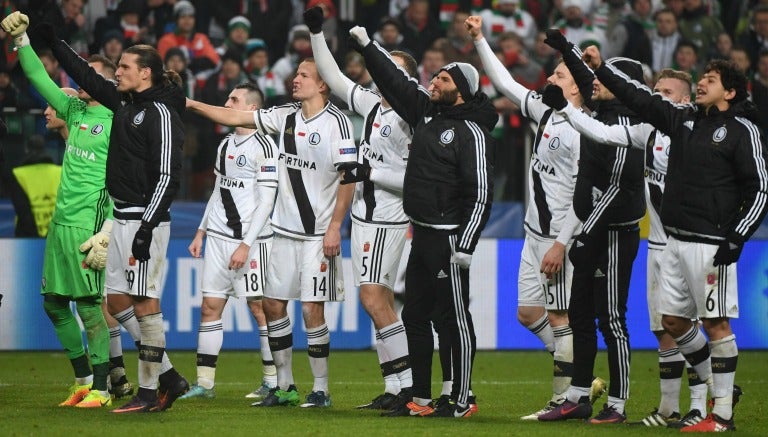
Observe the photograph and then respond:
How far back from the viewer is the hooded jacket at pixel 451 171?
9141mm

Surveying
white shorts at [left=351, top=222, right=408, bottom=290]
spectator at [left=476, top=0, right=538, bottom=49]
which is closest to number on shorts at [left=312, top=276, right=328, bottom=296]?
white shorts at [left=351, top=222, right=408, bottom=290]

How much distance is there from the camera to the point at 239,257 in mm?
10219

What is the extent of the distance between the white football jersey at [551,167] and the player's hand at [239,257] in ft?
7.33

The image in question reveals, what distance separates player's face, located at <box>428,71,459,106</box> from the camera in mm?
9234

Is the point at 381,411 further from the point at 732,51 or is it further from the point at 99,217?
the point at 732,51

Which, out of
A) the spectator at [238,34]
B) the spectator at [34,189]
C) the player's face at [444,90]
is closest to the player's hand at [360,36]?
the player's face at [444,90]

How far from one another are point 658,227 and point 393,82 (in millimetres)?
2403

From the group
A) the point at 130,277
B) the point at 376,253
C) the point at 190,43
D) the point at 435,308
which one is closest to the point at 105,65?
the point at 130,277

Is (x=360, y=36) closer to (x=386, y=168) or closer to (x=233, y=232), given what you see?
(x=386, y=168)

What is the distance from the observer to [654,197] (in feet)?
33.3

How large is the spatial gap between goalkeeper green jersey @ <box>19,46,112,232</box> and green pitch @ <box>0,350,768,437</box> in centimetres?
150

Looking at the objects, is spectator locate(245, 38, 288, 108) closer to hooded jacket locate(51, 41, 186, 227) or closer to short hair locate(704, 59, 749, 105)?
hooded jacket locate(51, 41, 186, 227)

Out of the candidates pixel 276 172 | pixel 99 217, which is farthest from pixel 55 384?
pixel 276 172

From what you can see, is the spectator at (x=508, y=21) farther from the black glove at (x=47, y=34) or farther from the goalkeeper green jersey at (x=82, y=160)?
the black glove at (x=47, y=34)
